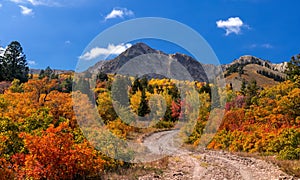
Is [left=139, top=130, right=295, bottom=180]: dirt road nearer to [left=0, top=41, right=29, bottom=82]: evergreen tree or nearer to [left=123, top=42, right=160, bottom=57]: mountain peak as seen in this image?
[left=123, top=42, right=160, bottom=57]: mountain peak

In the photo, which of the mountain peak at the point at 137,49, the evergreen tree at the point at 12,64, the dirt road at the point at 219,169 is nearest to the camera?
the dirt road at the point at 219,169

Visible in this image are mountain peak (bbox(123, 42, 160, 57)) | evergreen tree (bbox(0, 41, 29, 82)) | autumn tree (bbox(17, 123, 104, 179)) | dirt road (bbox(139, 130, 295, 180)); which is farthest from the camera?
evergreen tree (bbox(0, 41, 29, 82))

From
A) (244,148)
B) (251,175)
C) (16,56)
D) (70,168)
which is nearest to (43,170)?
(70,168)

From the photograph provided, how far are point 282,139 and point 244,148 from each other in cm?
390

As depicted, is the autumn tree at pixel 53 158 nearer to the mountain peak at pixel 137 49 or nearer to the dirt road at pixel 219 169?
the dirt road at pixel 219 169

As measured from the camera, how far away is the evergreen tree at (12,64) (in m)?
58.1

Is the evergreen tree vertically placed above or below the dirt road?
above

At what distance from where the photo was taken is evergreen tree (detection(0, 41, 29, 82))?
190 feet

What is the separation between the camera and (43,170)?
34.8 feet

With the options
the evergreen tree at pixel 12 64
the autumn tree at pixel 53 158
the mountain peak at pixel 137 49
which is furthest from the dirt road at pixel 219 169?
the evergreen tree at pixel 12 64

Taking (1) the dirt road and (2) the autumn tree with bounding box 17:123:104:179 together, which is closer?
(2) the autumn tree with bounding box 17:123:104:179

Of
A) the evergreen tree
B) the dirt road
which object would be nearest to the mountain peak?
the dirt road

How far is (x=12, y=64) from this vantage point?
60.8 meters

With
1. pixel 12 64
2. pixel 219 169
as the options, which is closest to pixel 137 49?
pixel 219 169
